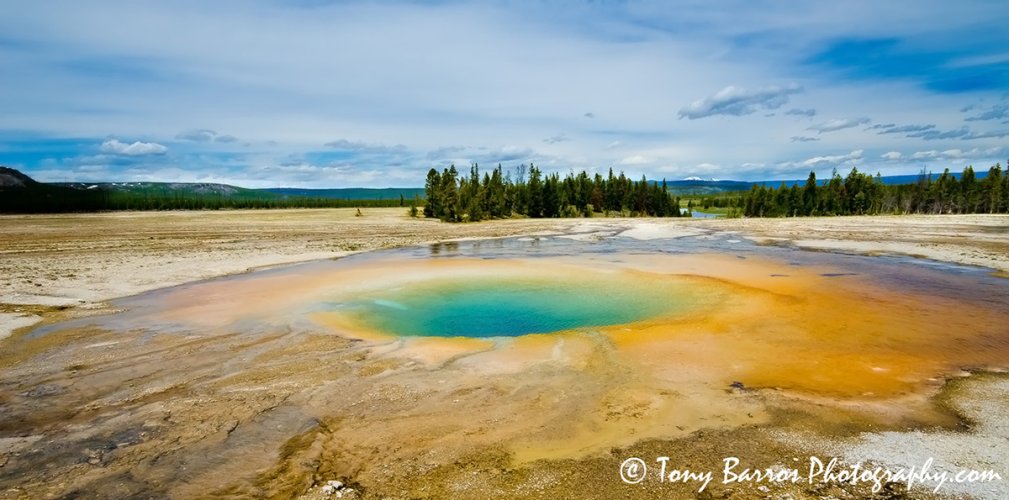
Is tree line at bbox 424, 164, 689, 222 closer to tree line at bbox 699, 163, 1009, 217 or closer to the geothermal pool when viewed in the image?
tree line at bbox 699, 163, 1009, 217

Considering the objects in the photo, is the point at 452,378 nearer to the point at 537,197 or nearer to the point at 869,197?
the point at 537,197

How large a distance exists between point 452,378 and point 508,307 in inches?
245

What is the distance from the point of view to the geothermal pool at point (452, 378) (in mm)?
5602

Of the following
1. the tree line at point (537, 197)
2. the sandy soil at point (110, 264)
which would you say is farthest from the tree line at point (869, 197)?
the sandy soil at point (110, 264)

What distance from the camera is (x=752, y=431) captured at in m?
6.15

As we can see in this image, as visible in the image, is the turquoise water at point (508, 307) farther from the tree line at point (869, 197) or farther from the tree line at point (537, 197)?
Answer: the tree line at point (869, 197)

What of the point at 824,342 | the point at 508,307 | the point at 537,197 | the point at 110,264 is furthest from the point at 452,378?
the point at 537,197

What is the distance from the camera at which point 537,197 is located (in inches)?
3231

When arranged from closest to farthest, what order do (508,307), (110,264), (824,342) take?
(824,342)
(508,307)
(110,264)

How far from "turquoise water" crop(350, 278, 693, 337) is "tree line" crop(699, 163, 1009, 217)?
8457cm

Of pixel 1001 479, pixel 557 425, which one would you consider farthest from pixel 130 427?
pixel 1001 479

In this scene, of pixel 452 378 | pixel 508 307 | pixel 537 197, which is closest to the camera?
pixel 452 378

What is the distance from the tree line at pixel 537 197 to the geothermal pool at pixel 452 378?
4853cm

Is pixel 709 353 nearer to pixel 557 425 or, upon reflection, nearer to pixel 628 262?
pixel 557 425
